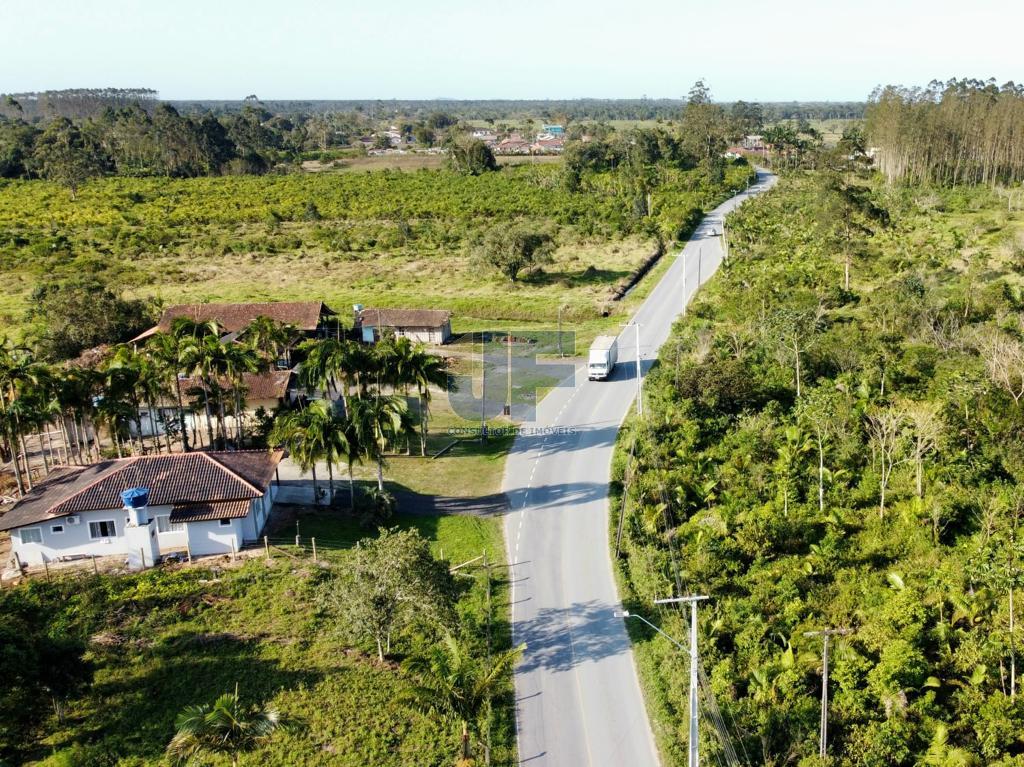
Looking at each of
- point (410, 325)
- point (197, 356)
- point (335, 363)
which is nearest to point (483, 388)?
point (335, 363)

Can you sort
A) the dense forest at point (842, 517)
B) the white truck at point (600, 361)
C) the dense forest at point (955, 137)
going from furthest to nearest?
the dense forest at point (955, 137)
the white truck at point (600, 361)
the dense forest at point (842, 517)

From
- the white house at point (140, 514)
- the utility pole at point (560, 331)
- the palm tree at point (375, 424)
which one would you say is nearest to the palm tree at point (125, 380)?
the white house at point (140, 514)

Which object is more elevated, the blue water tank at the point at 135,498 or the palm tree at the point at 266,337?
the palm tree at the point at 266,337

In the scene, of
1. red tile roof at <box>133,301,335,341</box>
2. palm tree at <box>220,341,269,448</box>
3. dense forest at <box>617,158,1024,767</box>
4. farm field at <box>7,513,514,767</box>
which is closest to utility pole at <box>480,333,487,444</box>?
dense forest at <box>617,158,1024,767</box>

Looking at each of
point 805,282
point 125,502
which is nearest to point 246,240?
point 805,282

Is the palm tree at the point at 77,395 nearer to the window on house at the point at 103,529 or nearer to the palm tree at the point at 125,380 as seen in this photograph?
the palm tree at the point at 125,380

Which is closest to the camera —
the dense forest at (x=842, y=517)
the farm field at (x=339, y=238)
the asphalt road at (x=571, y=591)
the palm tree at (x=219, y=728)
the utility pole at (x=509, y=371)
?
the palm tree at (x=219, y=728)
